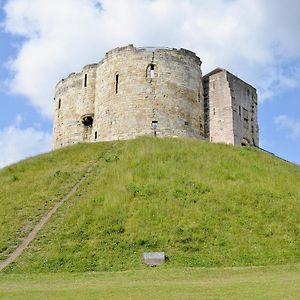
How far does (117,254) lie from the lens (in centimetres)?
1661

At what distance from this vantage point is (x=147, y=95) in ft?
111

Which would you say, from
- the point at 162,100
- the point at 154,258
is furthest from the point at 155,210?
the point at 162,100

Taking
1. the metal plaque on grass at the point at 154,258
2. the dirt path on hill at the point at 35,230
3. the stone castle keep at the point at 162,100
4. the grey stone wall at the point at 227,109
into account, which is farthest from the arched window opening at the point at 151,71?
the metal plaque on grass at the point at 154,258

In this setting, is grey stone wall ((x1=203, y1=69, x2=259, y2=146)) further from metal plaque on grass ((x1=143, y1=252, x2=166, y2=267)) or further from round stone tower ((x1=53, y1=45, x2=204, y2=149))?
metal plaque on grass ((x1=143, y1=252, x2=166, y2=267))

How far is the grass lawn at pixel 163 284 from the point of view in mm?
10398

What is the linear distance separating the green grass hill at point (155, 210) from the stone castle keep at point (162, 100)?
17.7 feet

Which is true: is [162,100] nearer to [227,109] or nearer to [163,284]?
[227,109]

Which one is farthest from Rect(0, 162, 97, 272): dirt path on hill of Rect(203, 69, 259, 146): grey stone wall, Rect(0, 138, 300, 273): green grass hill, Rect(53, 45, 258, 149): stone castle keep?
Rect(203, 69, 259, 146): grey stone wall

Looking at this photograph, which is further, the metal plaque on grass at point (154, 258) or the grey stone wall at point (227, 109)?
the grey stone wall at point (227, 109)

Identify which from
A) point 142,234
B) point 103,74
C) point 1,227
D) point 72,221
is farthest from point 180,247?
point 103,74

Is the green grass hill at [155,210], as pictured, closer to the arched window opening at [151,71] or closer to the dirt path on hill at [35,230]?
the dirt path on hill at [35,230]

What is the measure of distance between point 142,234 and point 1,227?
528cm

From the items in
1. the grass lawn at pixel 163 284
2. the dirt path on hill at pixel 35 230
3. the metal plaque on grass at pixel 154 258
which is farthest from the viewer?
the dirt path on hill at pixel 35 230

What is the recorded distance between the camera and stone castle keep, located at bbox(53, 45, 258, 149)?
33.7m
